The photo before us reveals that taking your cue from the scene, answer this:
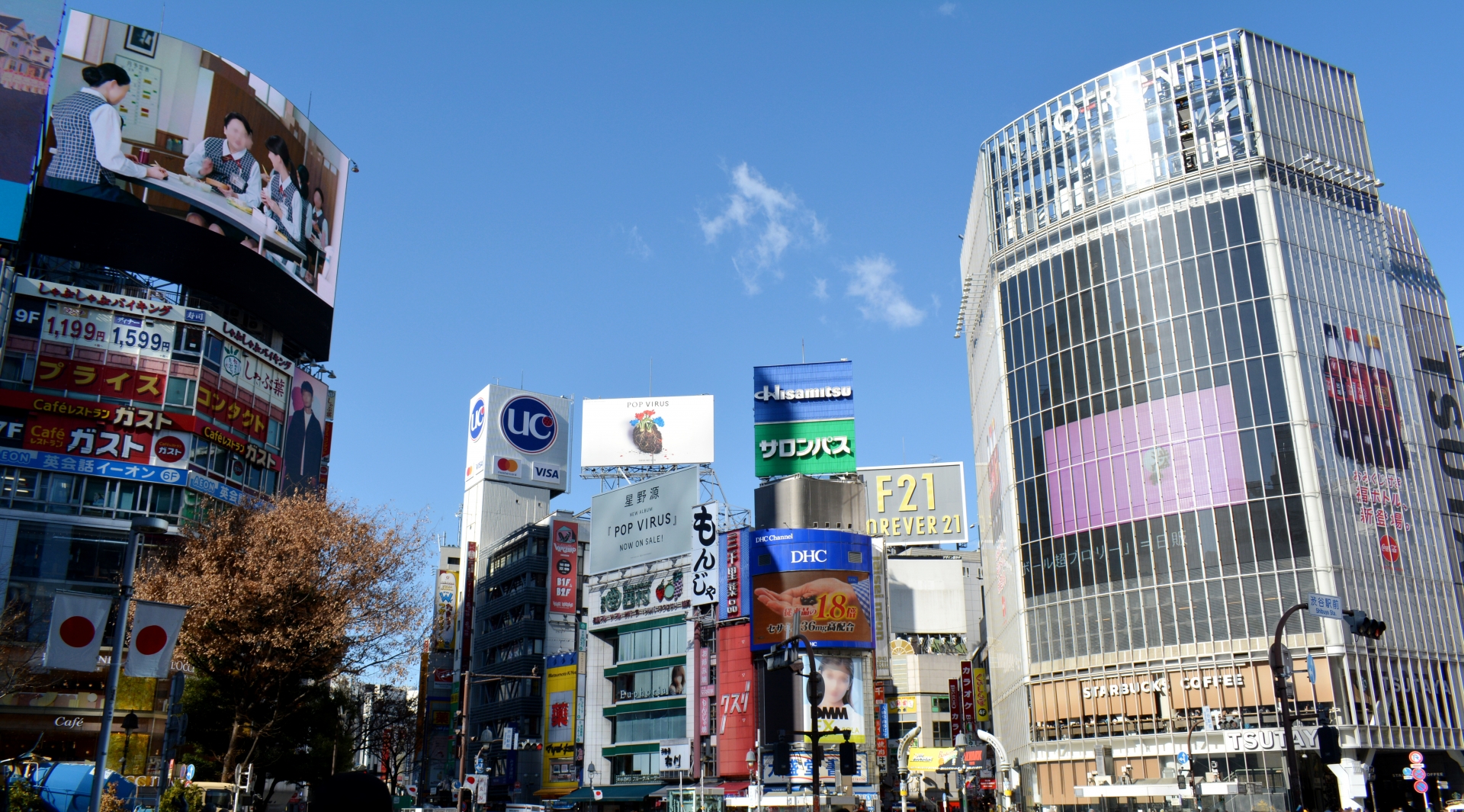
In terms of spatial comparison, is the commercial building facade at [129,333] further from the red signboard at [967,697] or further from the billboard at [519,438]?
the red signboard at [967,697]

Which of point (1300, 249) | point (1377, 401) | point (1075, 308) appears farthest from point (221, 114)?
point (1377, 401)

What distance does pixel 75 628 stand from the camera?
1930 cm

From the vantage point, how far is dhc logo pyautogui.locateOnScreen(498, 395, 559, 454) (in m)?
111

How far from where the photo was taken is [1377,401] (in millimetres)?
63344

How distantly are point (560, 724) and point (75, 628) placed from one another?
73006mm

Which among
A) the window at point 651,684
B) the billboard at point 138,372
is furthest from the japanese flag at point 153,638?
the window at point 651,684

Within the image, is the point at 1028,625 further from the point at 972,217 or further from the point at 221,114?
the point at 221,114

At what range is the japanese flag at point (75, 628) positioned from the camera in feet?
63.1

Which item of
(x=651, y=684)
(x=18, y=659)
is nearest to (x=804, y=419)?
(x=651, y=684)

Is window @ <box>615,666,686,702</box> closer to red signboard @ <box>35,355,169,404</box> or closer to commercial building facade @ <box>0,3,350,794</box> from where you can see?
commercial building facade @ <box>0,3,350,794</box>

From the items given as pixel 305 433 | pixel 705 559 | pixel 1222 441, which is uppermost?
pixel 305 433

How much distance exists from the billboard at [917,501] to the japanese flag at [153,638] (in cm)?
8878

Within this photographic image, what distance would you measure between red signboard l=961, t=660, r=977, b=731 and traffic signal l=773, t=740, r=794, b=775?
60.0ft

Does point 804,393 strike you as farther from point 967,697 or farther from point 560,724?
point 560,724
